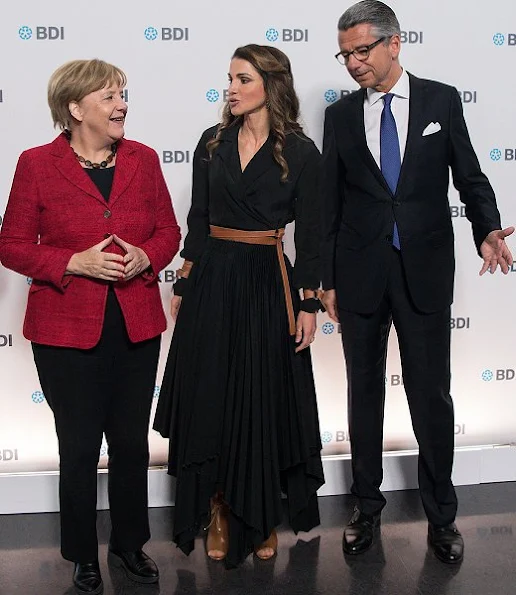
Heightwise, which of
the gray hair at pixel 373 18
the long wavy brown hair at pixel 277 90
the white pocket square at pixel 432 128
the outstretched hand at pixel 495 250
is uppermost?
the gray hair at pixel 373 18

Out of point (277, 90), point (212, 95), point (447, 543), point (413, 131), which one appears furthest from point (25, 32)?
point (447, 543)

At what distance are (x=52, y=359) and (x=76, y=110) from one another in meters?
0.75

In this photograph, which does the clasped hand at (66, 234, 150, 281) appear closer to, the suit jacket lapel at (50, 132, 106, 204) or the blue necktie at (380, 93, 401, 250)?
the suit jacket lapel at (50, 132, 106, 204)

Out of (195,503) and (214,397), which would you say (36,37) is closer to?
(214,397)

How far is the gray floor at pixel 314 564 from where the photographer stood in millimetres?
3027

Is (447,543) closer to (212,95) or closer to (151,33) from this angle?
(212,95)

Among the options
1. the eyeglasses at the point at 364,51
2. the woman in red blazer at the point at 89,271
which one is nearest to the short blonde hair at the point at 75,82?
the woman in red blazer at the point at 89,271

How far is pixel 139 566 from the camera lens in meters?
3.06

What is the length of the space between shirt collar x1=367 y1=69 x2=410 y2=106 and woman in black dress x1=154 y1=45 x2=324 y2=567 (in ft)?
1.01

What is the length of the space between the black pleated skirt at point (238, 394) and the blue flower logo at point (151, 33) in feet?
3.43

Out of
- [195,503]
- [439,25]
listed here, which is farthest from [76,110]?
[439,25]

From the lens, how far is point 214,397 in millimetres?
3010

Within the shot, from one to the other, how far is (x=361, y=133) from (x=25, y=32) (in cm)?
140

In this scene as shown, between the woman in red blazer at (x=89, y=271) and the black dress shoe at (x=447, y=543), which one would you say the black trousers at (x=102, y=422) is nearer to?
A: the woman in red blazer at (x=89, y=271)
